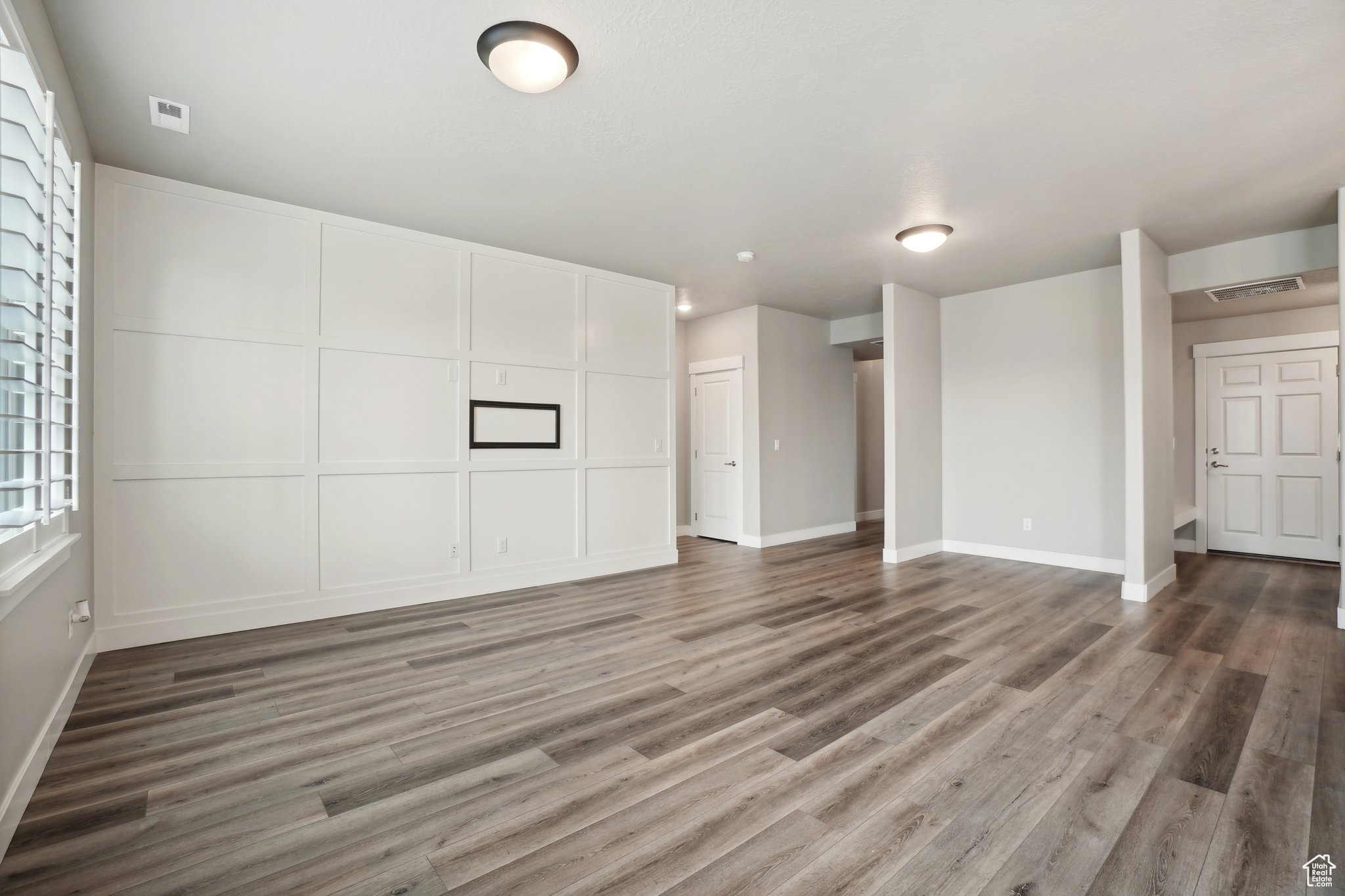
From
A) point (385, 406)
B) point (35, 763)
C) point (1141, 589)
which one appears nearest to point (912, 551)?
point (1141, 589)

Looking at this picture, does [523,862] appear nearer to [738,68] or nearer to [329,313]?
[738,68]

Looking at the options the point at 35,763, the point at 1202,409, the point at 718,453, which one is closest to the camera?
the point at 35,763

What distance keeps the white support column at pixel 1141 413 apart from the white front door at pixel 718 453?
11.6ft

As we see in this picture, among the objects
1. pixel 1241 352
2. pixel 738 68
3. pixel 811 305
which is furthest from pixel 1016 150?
pixel 1241 352

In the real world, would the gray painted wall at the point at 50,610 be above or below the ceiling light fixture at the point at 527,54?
below

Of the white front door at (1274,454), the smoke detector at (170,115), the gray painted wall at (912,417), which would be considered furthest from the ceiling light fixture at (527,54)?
the white front door at (1274,454)

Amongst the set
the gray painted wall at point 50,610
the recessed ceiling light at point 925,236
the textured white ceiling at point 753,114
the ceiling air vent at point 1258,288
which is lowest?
the gray painted wall at point 50,610

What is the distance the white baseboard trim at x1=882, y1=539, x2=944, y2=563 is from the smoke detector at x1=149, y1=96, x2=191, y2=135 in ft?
19.0

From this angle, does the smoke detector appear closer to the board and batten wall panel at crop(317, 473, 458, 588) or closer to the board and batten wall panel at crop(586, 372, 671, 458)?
the board and batten wall panel at crop(317, 473, 458, 588)

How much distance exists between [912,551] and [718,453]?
236cm

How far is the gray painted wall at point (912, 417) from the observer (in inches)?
231

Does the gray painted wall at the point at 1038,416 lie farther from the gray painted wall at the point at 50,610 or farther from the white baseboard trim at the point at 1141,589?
the gray painted wall at the point at 50,610

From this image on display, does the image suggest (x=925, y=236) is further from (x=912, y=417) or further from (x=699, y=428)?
(x=699, y=428)

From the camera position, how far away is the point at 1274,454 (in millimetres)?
6156
